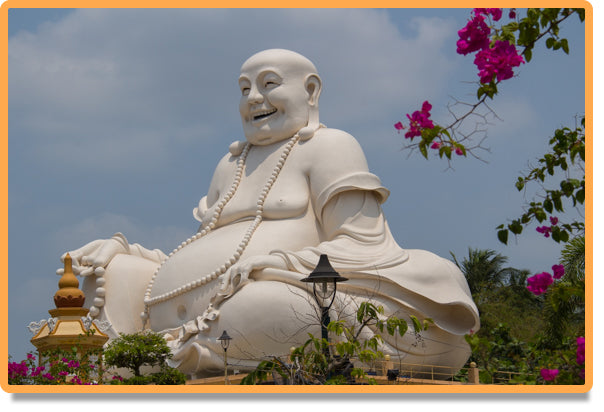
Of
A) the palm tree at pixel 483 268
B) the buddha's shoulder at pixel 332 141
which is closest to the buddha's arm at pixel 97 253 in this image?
the buddha's shoulder at pixel 332 141

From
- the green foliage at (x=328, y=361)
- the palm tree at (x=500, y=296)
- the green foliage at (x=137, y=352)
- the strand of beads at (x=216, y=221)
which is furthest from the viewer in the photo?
the palm tree at (x=500, y=296)

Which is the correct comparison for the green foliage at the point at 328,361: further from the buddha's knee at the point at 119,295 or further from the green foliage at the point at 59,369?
the buddha's knee at the point at 119,295

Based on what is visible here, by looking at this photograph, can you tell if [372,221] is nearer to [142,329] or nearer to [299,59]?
[299,59]

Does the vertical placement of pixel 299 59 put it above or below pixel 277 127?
above

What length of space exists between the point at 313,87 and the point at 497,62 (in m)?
5.01

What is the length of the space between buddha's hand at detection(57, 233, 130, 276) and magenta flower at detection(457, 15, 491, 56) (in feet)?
17.9

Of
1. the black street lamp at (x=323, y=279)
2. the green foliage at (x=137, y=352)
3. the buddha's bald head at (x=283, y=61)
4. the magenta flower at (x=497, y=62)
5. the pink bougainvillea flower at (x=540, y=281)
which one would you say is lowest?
the green foliage at (x=137, y=352)

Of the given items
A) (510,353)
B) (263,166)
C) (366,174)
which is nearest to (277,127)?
(263,166)

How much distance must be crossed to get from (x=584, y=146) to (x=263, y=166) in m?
4.85

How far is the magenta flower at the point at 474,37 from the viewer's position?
5.10 meters

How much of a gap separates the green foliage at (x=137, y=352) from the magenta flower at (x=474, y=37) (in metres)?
4.43

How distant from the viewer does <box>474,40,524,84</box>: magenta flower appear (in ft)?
16.4

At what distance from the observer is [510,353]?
40.4ft

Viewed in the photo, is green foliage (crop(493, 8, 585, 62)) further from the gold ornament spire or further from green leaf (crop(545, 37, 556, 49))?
the gold ornament spire
